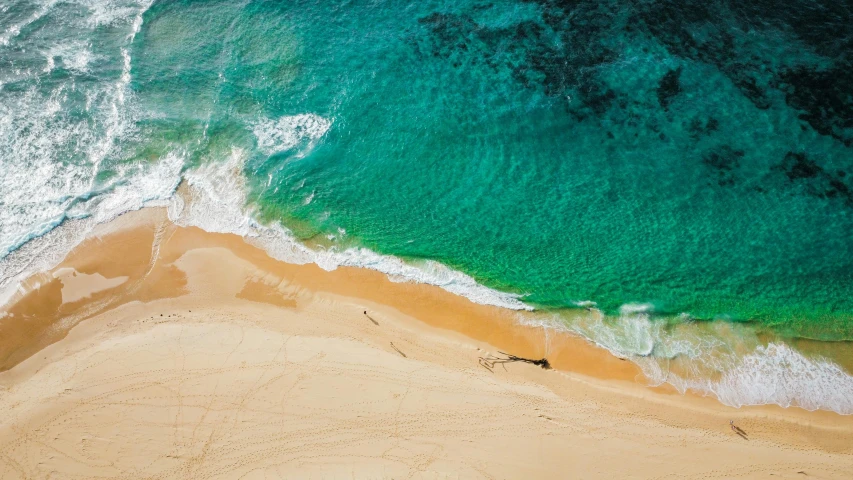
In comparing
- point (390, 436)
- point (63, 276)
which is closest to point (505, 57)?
point (390, 436)

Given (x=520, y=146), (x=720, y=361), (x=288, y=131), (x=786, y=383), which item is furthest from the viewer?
(x=288, y=131)

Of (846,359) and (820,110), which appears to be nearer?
(846,359)

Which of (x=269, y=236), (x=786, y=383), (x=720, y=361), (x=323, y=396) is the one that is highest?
(x=269, y=236)

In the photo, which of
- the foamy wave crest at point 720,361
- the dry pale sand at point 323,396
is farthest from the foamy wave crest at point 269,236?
the foamy wave crest at point 720,361

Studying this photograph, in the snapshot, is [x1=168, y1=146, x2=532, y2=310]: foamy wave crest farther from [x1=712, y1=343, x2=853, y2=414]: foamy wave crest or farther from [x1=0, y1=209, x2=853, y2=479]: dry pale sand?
[x1=712, y1=343, x2=853, y2=414]: foamy wave crest

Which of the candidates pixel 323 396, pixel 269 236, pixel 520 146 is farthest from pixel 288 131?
pixel 323 396

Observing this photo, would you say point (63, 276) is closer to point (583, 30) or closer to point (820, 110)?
point (583, 30)

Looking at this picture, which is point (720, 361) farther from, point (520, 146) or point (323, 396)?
point (323, 396)
